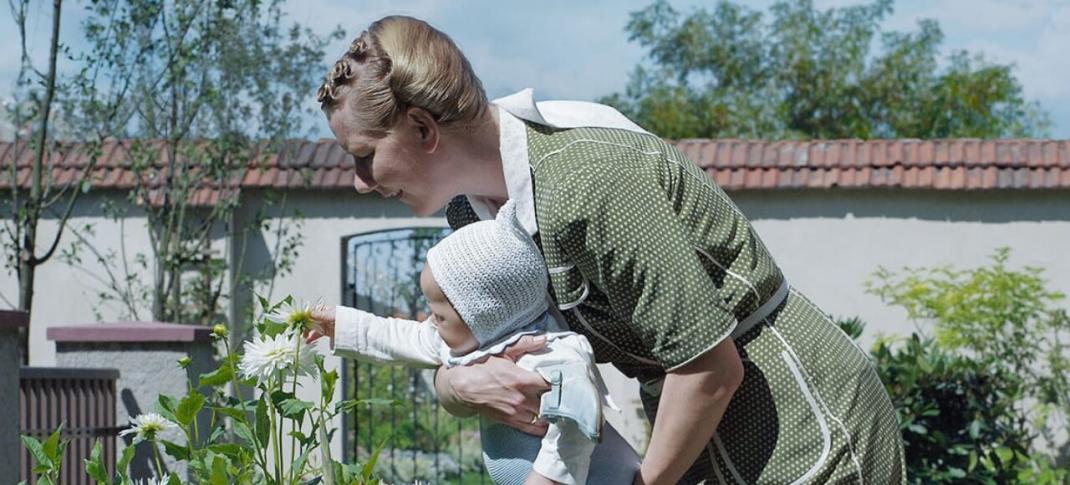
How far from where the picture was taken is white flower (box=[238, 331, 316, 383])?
2.01 m

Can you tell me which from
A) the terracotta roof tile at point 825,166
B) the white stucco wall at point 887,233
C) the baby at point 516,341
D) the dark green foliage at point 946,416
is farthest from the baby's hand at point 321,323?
the white stucco wall at point 887,233

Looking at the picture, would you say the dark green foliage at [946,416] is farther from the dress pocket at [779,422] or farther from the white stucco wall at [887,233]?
the dress pocket at [779,422]

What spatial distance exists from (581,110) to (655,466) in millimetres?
479

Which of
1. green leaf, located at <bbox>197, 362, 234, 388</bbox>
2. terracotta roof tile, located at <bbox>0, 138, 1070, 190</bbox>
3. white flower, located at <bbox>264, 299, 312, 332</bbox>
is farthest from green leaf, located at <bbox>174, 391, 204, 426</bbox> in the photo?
terracotta roof tile, located at <bbox>0, 138, 1070, 190</bbox>

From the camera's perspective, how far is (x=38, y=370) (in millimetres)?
5281

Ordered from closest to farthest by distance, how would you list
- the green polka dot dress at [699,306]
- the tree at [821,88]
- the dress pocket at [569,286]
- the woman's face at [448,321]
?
1. the green polka dot dress at [699,306]
2. the dress pocket at [569,286]
3. the woman's face at [448,321]
4. the tree at [821,88]

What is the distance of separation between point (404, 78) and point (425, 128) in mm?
71

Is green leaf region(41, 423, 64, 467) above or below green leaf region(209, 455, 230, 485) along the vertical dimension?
below

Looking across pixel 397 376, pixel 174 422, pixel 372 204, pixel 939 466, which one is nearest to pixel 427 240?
pixel 372 204

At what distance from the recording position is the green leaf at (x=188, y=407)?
2012 millimetres

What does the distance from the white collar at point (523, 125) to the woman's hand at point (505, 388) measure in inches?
6.2

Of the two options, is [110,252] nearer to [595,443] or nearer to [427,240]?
[427,240]

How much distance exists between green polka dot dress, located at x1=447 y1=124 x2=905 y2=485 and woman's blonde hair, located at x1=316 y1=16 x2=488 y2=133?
4.2 inches

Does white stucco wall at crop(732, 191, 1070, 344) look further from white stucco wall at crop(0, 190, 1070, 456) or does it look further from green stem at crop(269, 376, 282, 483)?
green stem at crop(269, 376, 282, 483)
